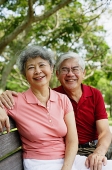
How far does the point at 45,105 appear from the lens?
2.28 m

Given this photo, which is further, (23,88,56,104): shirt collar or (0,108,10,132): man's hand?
(23,88,56,104): shirt collar

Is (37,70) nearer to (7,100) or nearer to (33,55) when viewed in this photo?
(33,55)

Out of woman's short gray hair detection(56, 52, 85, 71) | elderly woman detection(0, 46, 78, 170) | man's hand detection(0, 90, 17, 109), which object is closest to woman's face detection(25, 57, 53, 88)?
elderly woman detection(0, 46, 78, 170)

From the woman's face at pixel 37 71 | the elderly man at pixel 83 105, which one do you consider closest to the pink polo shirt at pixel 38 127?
the woman's face at pixel 37 71

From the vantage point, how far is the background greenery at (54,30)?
7051mm

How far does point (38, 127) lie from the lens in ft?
6.94

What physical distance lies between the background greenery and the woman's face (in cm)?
257

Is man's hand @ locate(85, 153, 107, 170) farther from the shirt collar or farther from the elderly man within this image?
the shirt collar

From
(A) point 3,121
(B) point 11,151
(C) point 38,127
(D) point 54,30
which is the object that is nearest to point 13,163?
(B) point 11,151

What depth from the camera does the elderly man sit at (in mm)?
2797

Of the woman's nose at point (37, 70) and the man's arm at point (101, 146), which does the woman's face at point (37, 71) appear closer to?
the woman's nose at point (37, 70)

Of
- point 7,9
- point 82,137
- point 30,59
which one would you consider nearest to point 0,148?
point 30,59

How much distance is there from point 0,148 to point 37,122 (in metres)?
0.39

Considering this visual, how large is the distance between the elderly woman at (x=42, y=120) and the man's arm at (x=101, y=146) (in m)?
0.17
